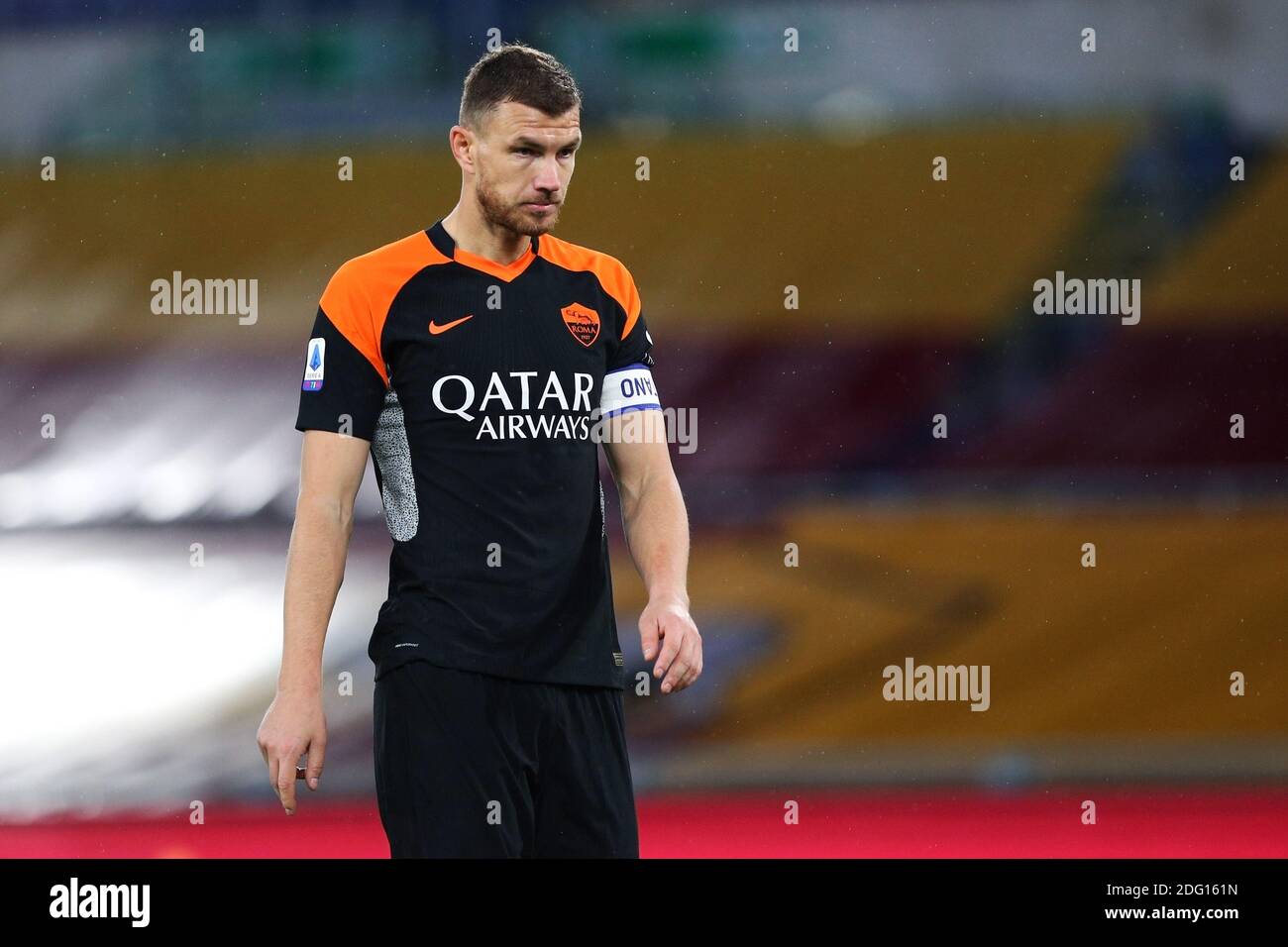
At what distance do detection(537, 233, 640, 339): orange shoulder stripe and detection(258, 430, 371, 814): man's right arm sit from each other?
42cm

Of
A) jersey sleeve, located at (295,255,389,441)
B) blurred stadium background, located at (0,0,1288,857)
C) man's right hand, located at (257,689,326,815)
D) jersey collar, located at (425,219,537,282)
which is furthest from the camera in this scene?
blurred stadium background, located at (0,0,1288,857)

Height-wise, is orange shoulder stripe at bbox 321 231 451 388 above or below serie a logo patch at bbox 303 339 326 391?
above

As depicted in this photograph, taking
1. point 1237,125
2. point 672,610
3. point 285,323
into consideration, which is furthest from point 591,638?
point 1237,125

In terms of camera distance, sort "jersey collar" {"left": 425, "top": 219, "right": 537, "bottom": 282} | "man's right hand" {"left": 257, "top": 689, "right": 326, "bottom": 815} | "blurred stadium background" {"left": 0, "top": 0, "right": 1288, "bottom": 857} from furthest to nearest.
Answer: "blurred stadium background" {"left": 0, "top": 0, "right": 1288, "bottom": 857} → "jersey collar" {"left": 425, "top": 219, "right": 537, "bottom": 282} → "man's right hand" {"left": 257, "top": 689, "right": 326, "bottom": 815}

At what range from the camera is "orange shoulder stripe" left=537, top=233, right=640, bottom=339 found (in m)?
2.34

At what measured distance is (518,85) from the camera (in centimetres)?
220

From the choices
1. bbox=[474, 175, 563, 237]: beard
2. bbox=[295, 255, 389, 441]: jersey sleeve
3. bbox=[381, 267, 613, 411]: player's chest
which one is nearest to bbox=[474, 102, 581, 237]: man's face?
bbox=[474, 175, 563, 237]: beard

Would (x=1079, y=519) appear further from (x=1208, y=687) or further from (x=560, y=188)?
(x=560, y=188)

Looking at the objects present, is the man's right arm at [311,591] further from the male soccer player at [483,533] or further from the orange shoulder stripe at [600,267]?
the orange shoulder stripe at [600,267]

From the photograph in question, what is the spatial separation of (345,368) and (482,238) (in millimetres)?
290

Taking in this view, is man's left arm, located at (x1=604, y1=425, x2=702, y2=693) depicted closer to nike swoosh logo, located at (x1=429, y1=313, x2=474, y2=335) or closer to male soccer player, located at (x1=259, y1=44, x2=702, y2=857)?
male soccer player, located at (x1=259, y1=44, x2=702, y2=857)

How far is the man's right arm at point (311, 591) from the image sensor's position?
2045 millimetres

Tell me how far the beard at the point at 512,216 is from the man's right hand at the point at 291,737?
2.33 ft

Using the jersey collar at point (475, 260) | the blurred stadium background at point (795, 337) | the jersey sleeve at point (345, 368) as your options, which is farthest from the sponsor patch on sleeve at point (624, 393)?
the blurred stadium background at point (795, 337)
